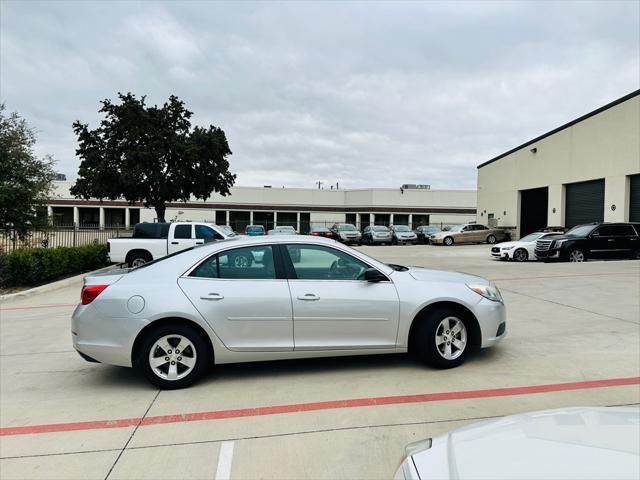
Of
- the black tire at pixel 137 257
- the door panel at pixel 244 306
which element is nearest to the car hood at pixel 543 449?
the door panel at pixel 244 306

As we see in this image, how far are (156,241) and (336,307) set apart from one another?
1257cm

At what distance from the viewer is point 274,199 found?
59.9 m

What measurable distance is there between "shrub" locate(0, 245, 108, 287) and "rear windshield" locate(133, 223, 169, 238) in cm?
207

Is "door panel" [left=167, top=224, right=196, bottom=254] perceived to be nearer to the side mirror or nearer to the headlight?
the side mirror

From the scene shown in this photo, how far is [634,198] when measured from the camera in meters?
22.6

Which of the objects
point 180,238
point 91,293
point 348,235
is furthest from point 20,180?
point 348,235

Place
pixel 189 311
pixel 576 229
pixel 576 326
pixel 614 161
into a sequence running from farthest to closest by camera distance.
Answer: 1. pixel 614 161
2. pixel 576 229
3. pixel 576 326
4. pixel 189 311

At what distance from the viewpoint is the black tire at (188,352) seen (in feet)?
15.4

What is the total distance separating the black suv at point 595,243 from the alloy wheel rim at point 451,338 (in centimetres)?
1542

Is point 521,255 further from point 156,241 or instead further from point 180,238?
point 156,241

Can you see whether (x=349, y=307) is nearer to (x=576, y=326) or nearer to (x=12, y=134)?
(x=576, y=326)

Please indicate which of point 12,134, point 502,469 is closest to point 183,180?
point 12,134

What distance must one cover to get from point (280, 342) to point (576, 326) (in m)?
5.02

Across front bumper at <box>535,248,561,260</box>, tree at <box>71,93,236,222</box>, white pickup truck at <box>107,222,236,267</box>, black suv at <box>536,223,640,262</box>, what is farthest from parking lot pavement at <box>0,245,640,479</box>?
tree at <box>71,93,236,222</box>
